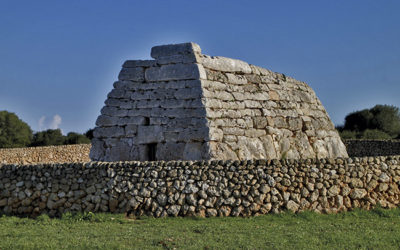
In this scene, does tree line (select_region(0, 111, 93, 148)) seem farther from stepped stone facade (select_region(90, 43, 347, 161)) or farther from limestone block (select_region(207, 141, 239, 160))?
limestone block (select_region(207, 141, 239, 160))

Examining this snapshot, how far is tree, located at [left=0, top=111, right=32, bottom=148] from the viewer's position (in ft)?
131

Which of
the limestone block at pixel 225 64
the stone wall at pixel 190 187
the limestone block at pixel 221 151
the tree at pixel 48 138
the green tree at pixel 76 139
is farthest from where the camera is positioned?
the tree at pixel 48 138

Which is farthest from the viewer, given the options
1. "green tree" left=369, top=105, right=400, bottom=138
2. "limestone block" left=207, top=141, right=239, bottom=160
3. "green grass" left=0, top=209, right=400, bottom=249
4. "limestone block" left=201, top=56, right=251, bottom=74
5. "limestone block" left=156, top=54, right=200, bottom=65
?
"green tree" left=369, top=105, right=400, bottom=138

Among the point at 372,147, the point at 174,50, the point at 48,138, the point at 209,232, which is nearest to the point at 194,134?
the point at 174,50

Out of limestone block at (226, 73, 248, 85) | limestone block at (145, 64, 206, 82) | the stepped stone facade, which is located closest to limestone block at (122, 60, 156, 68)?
the stepped stone facade

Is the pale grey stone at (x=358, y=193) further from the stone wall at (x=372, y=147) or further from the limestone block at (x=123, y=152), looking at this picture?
the stone wall at (x=372, y=147)

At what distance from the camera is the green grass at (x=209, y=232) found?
689 centimetres

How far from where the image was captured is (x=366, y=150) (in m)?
22.6

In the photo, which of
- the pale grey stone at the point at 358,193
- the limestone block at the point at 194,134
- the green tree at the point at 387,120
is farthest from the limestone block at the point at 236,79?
the green tree at the point at 387,120

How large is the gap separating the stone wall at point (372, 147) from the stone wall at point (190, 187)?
12011mm

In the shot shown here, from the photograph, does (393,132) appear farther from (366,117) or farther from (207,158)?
(207,158)

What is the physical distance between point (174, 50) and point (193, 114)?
1.81 metres

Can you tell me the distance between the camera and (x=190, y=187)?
8.90m

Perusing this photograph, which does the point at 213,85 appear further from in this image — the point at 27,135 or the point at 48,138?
the point at 27,135
